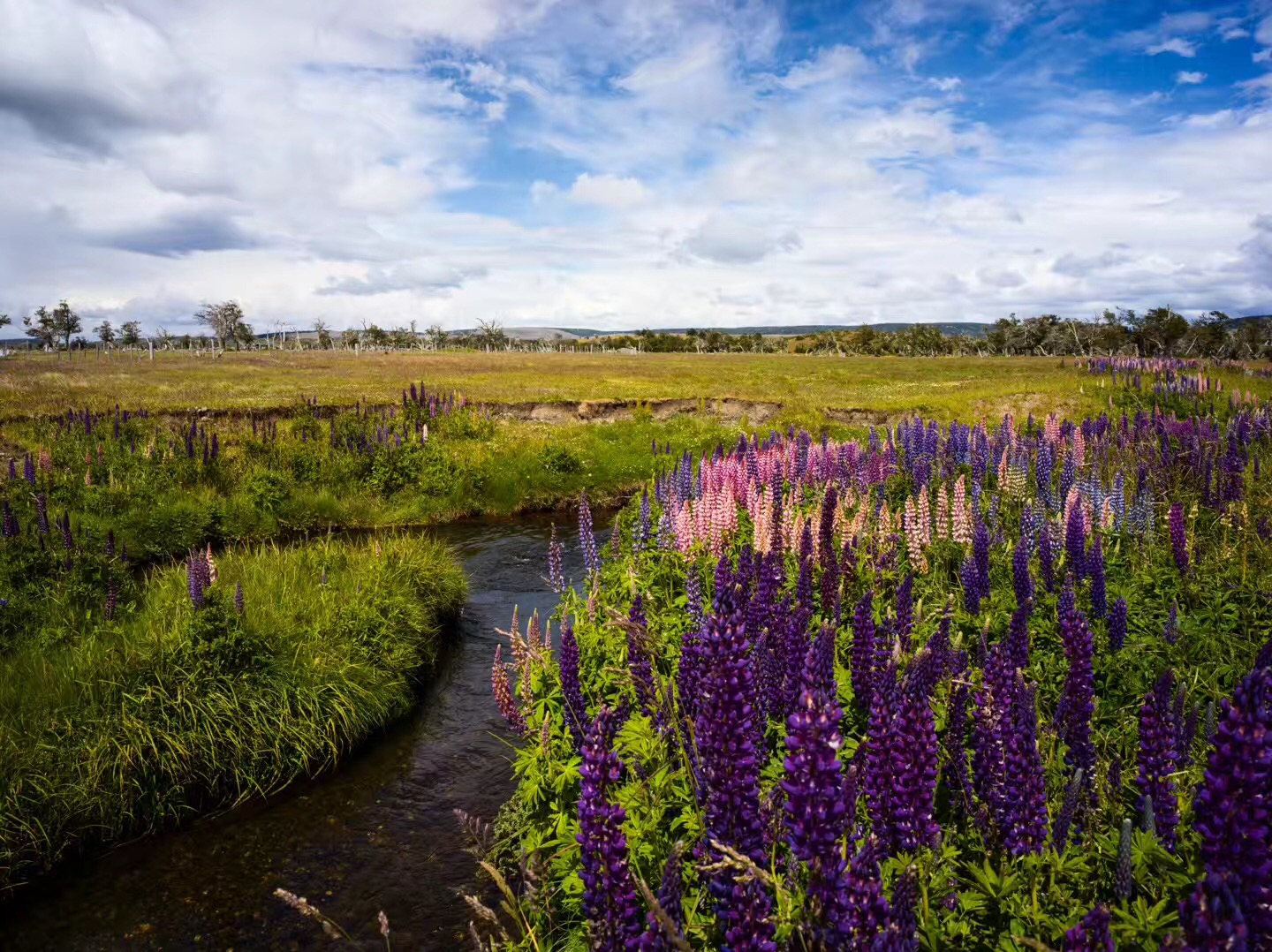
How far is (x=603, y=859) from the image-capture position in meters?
2.59

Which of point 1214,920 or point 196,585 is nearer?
point 1214,920

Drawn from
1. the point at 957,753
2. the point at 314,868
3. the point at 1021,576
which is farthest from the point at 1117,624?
the point at 314,868

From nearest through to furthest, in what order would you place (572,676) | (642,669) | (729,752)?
(729,752), (642,669), (572,676)

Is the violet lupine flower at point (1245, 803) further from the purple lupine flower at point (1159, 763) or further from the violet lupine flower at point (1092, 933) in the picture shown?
the purple lupine flower at point (1159, 763)

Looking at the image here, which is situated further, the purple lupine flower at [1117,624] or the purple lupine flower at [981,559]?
the purple lupine flower at [981,559]

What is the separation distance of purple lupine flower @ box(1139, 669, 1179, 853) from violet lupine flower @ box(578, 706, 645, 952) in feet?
8.39

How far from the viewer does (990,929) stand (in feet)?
10.5

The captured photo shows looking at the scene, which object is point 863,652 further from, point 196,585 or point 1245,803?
point 196,585

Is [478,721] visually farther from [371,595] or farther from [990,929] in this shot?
[990,929]

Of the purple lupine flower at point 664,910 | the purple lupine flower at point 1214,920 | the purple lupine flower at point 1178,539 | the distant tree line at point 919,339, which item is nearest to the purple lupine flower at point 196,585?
the purple lupine flower at point 664,910

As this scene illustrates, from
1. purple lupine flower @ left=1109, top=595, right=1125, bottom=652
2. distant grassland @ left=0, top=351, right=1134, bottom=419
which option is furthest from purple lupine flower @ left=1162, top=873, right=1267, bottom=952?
distant grassland @ left=0, top=351, right=1134, bottom=419

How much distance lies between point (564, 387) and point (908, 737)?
43937mm

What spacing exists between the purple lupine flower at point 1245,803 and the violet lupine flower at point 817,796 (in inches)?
43.7

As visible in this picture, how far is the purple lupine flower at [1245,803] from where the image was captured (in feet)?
7.16
